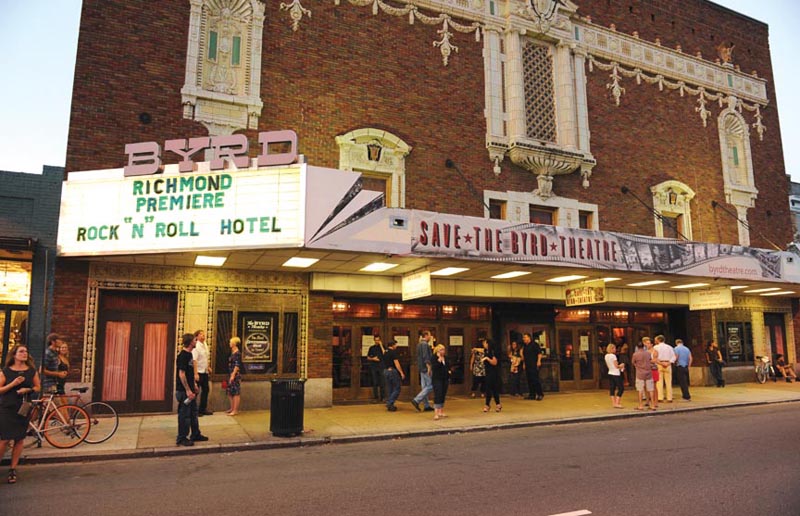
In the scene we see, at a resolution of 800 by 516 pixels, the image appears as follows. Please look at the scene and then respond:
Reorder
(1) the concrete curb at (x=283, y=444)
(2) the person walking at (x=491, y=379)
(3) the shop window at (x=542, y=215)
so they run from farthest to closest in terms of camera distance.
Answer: (3) the shop window at (x=542, y=215) < (2) the person walking at (x=491, y=379) < (1) the concrete curb at (x=283, y=444)

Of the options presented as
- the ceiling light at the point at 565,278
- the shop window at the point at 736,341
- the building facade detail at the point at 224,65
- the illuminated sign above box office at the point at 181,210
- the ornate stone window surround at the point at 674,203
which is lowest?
the shop window at the point at 736,341

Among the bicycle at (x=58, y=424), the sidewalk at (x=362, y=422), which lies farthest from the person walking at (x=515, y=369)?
the bicycle at (x=58, y=424)

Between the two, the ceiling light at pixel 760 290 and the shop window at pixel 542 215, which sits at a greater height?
the shop window at pixel 542 215

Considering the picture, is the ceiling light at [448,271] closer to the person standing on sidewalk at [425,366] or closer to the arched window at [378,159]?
the person standing on sidewalk at [425,366]

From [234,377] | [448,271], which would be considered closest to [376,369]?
[448,271]

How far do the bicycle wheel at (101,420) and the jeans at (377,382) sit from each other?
23.6ft

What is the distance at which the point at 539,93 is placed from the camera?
19766 mm

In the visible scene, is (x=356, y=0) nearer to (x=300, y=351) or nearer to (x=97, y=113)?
(x=97, y=113)

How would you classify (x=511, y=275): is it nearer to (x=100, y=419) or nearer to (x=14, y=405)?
(x=100, y=419)

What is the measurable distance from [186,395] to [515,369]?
1068cm

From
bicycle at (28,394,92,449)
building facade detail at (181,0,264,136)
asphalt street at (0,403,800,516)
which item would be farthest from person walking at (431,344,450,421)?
building facade detail at (181,0,264,136)

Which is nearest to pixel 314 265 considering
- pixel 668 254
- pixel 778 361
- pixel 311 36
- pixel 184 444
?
pixel 184 444

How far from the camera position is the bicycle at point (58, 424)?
9906 millimetres

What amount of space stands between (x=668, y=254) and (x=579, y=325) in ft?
15.7
